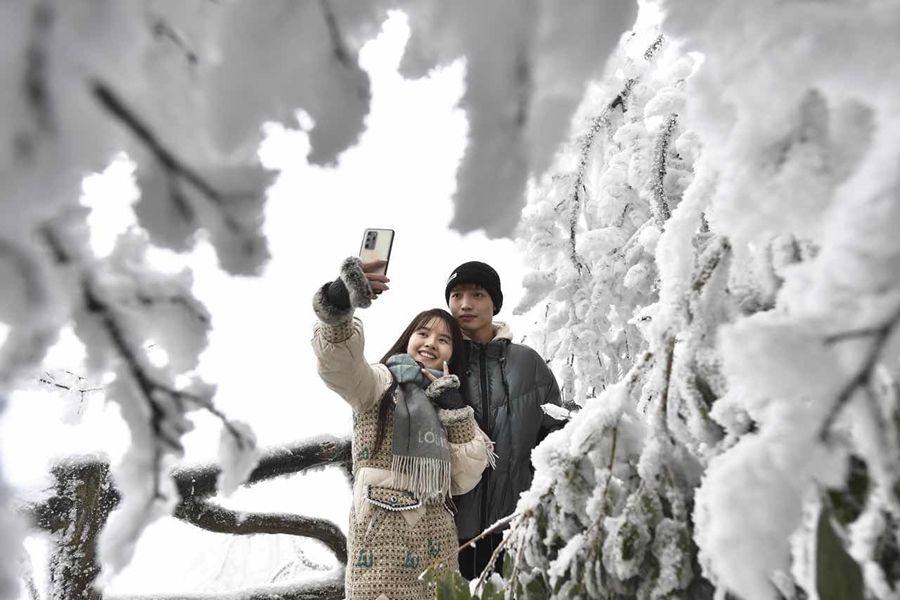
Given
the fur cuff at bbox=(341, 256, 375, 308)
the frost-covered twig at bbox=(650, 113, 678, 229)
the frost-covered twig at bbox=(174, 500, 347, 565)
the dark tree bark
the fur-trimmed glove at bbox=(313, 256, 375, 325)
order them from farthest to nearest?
the frost-covered twig at bbox=(650, 113, 678, 229), the frost-covered twig at bbox=(174, 500, 347, 565), the dark tree bark, the fur-trimmed glove at bbox=(313, 256, 375, 325), the fur cuff at bbox=(341, 256, 375, 308)

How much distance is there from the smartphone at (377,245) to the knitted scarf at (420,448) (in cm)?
60

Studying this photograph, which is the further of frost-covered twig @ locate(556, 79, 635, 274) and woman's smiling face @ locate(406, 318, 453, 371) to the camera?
frost-covered twig @ locate(556, 79, 635, 274)

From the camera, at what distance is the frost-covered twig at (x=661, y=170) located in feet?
7.52

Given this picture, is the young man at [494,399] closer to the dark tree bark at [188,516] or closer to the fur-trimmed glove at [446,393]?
the fur-trimmed glove at [446,393]

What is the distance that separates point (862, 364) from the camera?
0.35 metres

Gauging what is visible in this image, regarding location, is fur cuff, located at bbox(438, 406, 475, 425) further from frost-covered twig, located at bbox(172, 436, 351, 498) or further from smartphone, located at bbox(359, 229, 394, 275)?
frost-covered twig, located at bbox(172, 436, 351, 498)

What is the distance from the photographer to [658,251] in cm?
72

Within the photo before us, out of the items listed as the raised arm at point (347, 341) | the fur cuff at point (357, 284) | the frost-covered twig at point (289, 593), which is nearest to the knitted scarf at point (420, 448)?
the raised arm at point (347, 341)

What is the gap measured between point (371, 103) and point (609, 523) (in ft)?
1.74

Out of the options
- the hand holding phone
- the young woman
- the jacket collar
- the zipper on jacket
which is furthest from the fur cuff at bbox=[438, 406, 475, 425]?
the hand holding phone

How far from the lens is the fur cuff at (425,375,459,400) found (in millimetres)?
1823

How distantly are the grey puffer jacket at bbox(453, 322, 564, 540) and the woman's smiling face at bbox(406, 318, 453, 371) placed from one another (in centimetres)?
14

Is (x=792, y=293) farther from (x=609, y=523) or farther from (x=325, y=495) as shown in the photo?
(x=325, y=495)

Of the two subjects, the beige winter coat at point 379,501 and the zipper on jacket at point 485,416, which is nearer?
the beige winter coat at point 379,501
